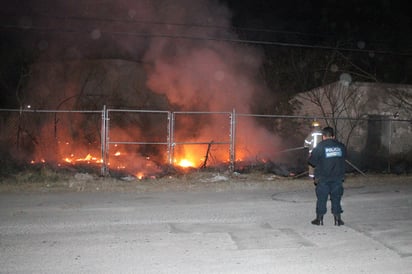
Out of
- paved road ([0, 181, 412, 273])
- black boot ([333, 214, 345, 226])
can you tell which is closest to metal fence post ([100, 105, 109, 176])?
paved road ([0, 181, 412, 273])

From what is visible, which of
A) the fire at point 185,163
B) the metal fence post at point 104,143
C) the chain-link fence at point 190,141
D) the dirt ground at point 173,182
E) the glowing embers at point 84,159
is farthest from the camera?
the fire at point 185,163

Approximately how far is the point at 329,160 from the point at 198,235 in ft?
7.49

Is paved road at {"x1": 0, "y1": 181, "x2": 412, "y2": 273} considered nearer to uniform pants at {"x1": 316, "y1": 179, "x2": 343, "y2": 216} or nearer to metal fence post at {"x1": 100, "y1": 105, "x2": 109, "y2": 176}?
uniform pants at {"x1": 316, "y1": 179, "x2": 343, "y2": 216}

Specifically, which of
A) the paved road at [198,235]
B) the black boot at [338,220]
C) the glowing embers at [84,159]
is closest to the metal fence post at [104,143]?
the glowing embers at [84,159]

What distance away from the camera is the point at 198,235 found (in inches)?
Answer: 223

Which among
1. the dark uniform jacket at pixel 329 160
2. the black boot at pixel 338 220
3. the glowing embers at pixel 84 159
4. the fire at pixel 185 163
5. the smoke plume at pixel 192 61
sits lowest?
the black boot at pixel 338 220

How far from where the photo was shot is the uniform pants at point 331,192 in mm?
6180

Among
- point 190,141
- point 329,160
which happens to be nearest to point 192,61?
point 190,141

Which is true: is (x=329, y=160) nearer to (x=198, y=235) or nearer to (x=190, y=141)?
(x=198, y=235)

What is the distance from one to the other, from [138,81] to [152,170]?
7.87m

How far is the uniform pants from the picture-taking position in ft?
20.3

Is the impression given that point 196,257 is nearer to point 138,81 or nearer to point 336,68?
point 138,81

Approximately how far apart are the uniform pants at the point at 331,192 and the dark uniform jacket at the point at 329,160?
0.25ft

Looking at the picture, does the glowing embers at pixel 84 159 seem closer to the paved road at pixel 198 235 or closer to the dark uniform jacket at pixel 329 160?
the paved road at pixel 198 235
